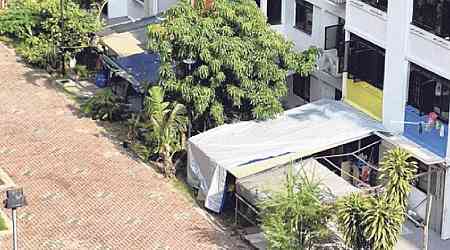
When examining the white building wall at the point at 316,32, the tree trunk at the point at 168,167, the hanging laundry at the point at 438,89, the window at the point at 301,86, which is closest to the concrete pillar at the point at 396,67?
the hanging laundry at the point at 438,89

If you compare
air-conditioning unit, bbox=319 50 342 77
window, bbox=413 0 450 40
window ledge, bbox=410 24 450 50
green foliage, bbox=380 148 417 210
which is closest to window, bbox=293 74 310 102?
air-conditioning unit, bbox=319 50 342 77

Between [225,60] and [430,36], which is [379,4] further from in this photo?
[225,60]

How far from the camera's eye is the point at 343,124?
38000mm

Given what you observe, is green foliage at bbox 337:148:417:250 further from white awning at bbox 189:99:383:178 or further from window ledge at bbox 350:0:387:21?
window ledge at bbox 350:0:387:21

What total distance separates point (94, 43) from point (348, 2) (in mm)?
14882

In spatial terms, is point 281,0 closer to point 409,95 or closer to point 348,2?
point 348,2

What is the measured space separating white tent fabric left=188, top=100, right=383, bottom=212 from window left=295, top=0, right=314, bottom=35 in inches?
175

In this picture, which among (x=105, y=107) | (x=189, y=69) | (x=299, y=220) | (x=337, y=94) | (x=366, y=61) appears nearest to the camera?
(x=299, y=220)

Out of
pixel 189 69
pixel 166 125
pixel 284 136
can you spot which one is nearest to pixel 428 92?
pixel 284 136

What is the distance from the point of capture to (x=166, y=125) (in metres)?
39.3

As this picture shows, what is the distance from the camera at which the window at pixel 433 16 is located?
34.7m

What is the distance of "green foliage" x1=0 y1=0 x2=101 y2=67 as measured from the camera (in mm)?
49531

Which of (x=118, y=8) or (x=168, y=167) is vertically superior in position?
(x=118, y=8)

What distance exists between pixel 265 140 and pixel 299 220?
20.8 feet
